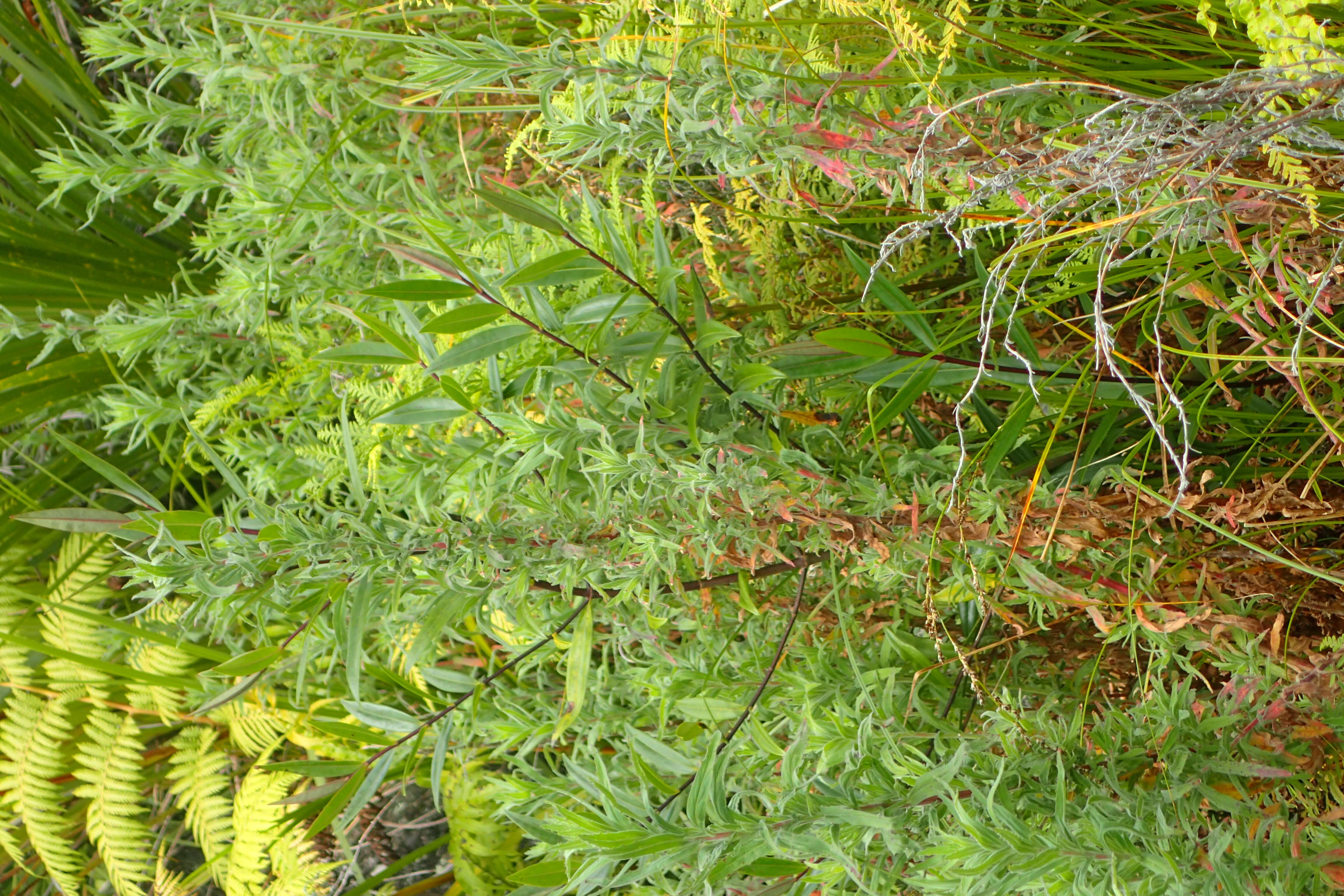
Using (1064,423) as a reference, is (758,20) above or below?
above

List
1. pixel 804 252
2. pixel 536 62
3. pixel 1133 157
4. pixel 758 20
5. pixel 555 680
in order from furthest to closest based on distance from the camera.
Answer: pixel 555 680, pixel 804 252, pixel 758 20, pixel 536 62, pixel 1133 157

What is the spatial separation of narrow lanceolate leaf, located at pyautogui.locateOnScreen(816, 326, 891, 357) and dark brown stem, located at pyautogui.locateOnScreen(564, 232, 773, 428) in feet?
0.36

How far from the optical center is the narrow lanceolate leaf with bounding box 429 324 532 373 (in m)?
0.82

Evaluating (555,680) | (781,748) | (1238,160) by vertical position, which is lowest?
(555,680)

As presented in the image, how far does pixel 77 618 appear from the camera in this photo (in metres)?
1.85

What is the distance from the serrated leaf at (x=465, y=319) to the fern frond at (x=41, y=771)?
5.28ft

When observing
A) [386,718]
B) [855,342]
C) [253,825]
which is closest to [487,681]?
[386,718]

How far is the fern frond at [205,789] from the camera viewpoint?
181 centimetres

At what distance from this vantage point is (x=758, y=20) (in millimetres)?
1042

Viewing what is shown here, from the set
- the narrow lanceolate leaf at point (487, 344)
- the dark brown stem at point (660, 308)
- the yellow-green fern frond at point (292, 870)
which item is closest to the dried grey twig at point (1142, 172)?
the dark brown stem at point (660, 308)

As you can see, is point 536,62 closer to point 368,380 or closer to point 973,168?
point 973,168

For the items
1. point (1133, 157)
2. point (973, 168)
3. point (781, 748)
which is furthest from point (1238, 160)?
point (781, 748)

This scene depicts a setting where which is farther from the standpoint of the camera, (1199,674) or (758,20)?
(758,20)

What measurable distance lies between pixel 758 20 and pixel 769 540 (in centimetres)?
57
